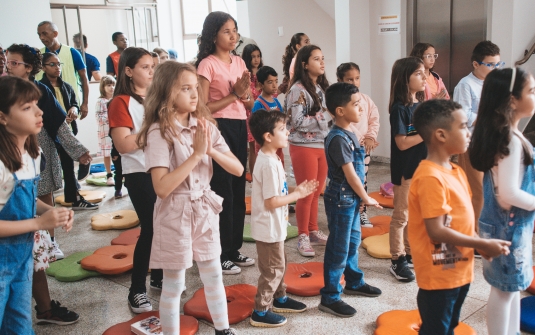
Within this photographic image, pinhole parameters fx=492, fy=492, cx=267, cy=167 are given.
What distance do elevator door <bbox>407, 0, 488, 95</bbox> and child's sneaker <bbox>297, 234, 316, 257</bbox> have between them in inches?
138

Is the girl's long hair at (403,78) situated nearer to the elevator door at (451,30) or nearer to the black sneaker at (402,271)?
the black sneaker at (402,271)

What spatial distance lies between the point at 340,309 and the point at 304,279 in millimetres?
470

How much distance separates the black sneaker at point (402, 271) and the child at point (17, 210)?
2125 mm

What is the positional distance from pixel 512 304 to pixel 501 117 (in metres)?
0.83

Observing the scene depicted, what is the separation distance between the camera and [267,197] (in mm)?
2607

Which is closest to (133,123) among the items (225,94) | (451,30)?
(225,94)


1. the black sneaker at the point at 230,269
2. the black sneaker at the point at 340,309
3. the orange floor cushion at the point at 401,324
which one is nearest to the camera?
the orange floor cushion at the point at 401,324

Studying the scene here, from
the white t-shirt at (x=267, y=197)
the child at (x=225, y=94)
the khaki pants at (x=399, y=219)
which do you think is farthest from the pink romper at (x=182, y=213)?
the khaki pants at (x=399, y=219)

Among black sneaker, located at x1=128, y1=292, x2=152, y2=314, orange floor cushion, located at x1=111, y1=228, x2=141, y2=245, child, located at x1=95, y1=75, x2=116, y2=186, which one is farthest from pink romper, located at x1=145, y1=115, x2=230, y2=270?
child, located at x1=95, y1=75, x2=116, y2=186

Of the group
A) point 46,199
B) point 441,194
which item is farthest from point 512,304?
point 46,199

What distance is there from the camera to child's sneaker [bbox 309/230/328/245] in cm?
392

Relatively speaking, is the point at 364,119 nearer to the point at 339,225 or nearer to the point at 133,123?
the point at 339,225

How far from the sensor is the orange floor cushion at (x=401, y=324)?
252cm

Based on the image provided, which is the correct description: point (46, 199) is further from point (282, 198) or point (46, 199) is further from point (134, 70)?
point (282, 198)
